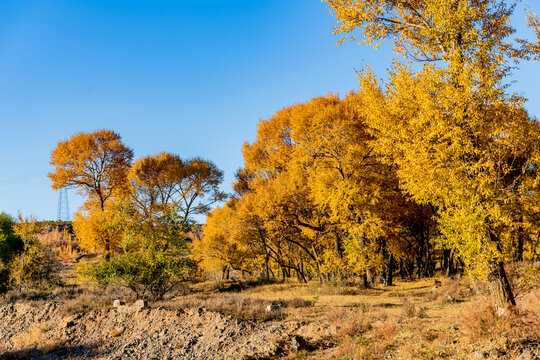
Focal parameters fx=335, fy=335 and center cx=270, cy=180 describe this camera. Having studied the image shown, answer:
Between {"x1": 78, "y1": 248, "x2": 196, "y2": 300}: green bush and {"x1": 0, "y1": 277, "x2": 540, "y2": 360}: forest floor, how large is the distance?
45.9 inches

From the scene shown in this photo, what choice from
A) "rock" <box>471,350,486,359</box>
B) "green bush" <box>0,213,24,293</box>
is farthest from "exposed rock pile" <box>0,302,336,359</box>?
"green bush" <box>0,213,24,293</box>

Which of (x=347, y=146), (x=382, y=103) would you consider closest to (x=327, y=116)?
(x=347, y=146)

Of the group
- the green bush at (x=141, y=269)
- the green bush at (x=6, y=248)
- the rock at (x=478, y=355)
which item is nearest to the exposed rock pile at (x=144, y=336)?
the green bush at (x=141, y=269)

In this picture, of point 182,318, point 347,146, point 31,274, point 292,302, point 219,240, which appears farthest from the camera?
point 219,240

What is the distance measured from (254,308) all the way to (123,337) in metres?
4.83

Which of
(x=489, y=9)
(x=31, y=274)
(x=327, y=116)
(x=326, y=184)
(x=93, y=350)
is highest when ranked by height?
(x=327, y=116)

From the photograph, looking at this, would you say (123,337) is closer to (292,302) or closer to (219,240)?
(292,302)

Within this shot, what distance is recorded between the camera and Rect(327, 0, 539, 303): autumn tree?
27.1ft

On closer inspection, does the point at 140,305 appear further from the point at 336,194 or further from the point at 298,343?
the point at 336,194

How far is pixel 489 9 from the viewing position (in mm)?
10156

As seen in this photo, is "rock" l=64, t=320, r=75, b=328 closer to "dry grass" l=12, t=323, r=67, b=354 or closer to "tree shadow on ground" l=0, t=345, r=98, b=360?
"dry grass" l=12, t=323, r=67, b=354

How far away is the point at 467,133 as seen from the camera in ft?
29.0

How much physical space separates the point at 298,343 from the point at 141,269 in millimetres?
8769

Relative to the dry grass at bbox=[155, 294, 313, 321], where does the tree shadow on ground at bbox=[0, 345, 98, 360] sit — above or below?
below
